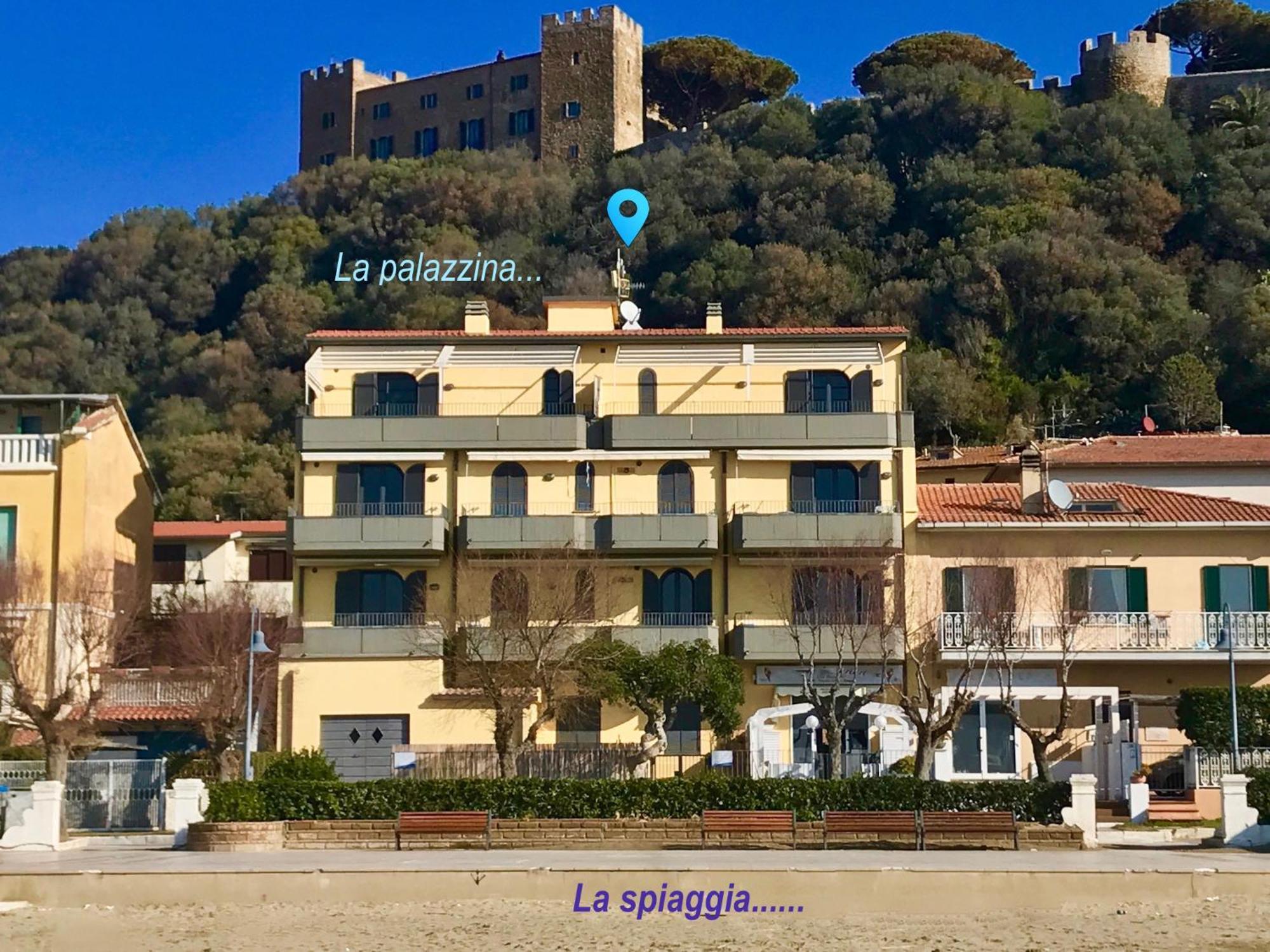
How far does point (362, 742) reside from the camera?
155ft

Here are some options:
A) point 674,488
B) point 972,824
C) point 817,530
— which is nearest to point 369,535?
point 674,488

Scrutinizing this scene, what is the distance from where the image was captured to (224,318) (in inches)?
4341

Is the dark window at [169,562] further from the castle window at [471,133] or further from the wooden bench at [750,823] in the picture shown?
the castle window at [471,133]

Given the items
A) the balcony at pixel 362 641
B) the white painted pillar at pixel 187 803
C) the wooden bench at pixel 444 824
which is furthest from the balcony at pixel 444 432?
the wooden bench at pixel 444 824

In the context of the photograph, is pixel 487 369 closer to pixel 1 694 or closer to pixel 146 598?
pixel 146 598

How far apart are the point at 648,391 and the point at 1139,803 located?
17.8 meters

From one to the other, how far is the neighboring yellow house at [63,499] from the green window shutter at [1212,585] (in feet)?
85.1

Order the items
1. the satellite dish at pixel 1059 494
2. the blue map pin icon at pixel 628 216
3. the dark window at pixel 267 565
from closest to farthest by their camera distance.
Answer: the satellite dish at pixel 1059 494 → the dark window at pixel 267 565 → the blue map pin icon at pixel 628 216

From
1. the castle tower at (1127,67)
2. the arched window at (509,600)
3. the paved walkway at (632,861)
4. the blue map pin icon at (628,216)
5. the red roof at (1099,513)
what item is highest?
the castle tower at (1127,67)

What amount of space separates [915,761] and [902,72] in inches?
3097

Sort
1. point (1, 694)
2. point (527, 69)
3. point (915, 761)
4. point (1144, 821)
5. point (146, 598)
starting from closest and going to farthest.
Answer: point (1144, 821), point (915, 761), point (1, 694), point (146, 598), point (527, 69)

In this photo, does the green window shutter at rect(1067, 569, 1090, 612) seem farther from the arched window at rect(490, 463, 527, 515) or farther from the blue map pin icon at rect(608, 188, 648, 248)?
the blue map pin icon at rect(608, 188, 648, 248)

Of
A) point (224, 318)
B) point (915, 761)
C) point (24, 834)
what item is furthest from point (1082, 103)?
point (24, 834)

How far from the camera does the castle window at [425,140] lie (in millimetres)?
→ 130250
